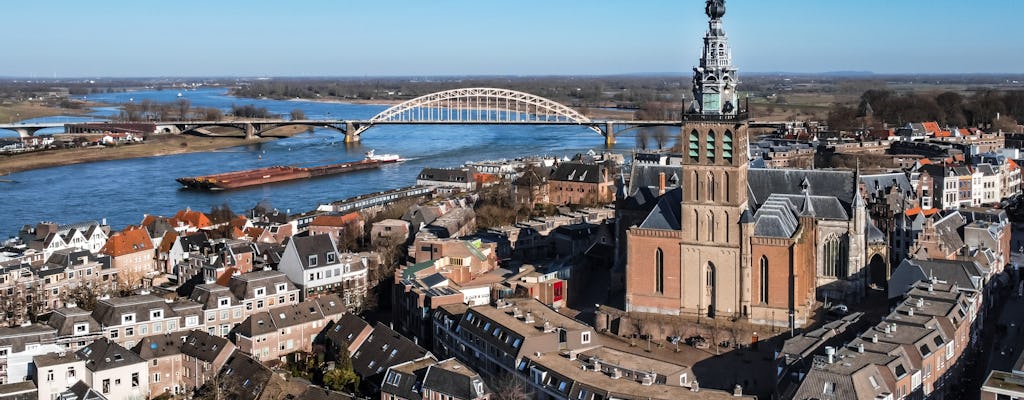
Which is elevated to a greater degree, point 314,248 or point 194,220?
point 314,248

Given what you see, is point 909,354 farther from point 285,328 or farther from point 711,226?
point 285,328

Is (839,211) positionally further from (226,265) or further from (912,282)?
(226,265)

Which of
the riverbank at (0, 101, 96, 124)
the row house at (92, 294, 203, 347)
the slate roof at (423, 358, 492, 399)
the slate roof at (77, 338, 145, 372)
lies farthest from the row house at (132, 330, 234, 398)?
the riverbank at (0, 101, 96, 124)

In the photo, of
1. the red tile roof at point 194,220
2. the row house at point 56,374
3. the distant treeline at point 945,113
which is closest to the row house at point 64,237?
the red tile roof at point 194,220

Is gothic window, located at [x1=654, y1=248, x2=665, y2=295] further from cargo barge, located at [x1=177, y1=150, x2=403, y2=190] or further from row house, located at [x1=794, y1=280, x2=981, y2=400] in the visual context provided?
cargo barge, located at [x1=177, y1=150, x2=403, y2=190]

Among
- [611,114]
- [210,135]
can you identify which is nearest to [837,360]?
[210,135]

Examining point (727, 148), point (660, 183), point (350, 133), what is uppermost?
point (727, 148)

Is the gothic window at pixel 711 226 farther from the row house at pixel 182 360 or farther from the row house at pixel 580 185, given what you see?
the row house at pixel 580 185

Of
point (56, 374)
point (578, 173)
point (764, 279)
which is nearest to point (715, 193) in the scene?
point (764, 279)
